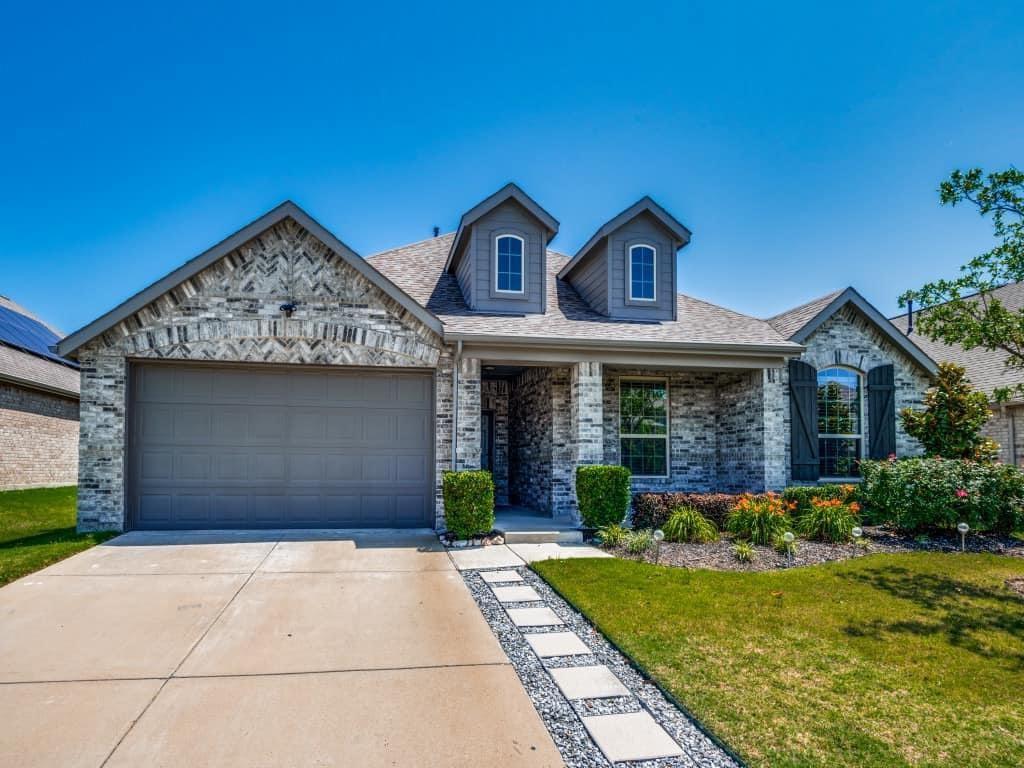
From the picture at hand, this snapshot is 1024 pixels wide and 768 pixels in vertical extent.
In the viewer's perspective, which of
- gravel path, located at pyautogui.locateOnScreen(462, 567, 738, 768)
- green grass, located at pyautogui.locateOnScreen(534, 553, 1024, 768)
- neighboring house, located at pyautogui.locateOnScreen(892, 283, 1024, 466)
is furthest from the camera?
neighboring house, located at pyautogui.locateOnScreen(892, 283, 1024, 466)

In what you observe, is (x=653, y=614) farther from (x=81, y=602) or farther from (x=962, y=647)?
(x=81, y=602)

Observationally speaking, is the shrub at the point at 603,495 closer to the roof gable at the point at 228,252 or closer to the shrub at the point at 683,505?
the shrub at the point at 683,505

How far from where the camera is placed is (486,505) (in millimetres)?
9516

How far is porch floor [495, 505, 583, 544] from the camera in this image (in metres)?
9.76

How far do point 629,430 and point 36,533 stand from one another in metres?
10.4

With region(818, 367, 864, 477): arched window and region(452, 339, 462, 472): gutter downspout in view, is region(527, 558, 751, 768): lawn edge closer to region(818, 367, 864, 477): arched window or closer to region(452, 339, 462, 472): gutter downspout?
region(452, 339, 462, 472): gutter downspout

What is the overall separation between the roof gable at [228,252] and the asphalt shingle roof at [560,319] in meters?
1.01

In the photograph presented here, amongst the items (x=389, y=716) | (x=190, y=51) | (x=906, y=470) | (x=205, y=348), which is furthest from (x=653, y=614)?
(x=190, y=51)

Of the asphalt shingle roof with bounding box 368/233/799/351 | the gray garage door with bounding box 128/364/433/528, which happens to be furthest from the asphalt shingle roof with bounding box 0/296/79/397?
the asphalt shingle roof with bounding box 368/233/799/351

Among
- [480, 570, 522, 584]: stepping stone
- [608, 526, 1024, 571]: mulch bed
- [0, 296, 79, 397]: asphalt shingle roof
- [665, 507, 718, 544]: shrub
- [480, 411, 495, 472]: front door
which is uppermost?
[0, 296, 79, 397]: asphalt shingle roof

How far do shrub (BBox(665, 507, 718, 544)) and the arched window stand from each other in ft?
15.2

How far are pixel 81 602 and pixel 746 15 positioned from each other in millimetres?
11186

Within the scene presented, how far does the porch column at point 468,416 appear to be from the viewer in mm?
10461

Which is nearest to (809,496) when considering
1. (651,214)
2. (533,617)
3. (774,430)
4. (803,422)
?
(774,430)
